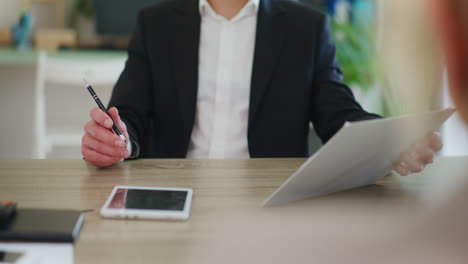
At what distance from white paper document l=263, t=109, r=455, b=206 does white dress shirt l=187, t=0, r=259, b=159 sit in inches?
24.6

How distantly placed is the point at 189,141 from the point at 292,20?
0.46 meters

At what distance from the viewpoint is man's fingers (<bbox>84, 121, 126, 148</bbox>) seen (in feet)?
3.25

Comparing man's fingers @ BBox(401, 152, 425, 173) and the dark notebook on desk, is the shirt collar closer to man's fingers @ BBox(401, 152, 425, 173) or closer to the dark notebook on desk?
man's fingers @ BBox(401, 152, 425, 173)

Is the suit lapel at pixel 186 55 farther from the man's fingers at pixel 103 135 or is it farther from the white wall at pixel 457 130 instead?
the white wall at pixel 457 130

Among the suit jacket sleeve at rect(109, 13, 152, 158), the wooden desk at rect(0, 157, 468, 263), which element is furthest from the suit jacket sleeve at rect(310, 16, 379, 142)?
the suit jacket sleeve at rect(109, 13, 152, 158)

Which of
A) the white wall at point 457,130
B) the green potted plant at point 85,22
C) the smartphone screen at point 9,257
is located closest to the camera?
the white wall at point 457,130

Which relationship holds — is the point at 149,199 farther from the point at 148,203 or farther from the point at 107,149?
the point at 107,149

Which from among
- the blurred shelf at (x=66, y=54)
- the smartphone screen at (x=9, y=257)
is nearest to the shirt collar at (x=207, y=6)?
the smartphone screen at (x=9, y=257)

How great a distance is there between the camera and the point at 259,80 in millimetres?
1448

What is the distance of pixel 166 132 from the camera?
148cm

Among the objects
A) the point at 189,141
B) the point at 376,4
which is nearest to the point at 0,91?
the point at 189,141

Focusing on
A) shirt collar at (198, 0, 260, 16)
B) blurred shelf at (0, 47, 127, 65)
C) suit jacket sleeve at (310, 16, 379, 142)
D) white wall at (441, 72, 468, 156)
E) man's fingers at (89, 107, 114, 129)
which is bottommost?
blurred shelf at (0, 47, 127, 65)

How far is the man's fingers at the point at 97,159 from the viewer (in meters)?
0.99

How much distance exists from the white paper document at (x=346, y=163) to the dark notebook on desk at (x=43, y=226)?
26 centimetres
